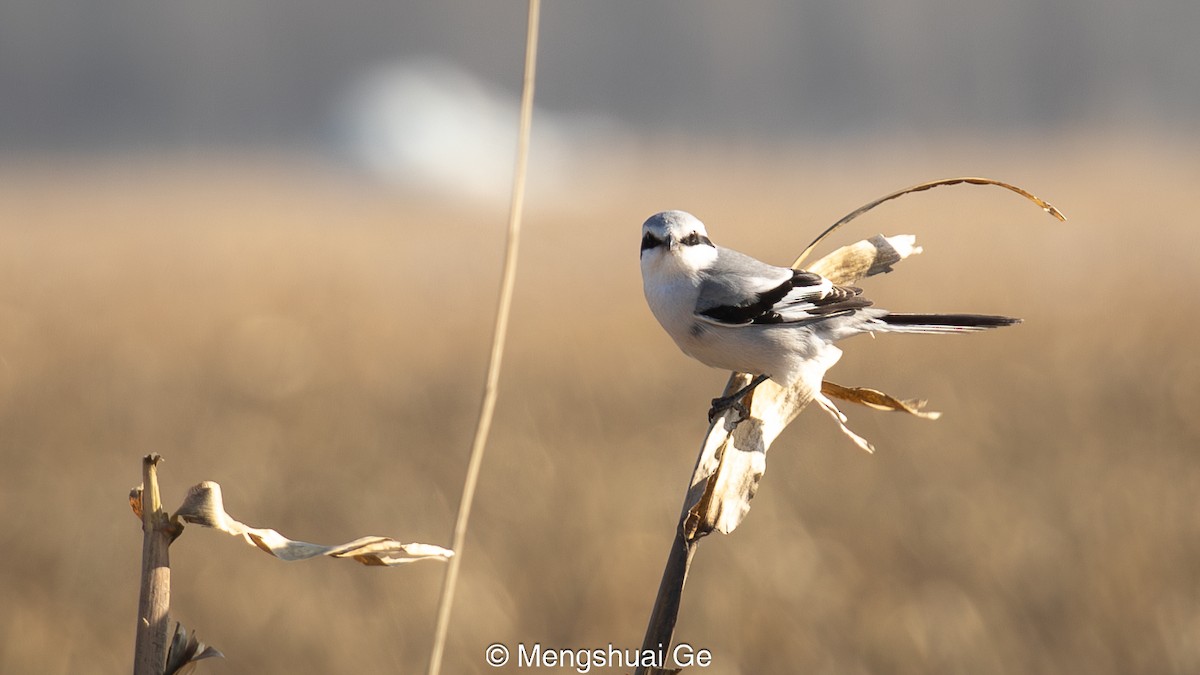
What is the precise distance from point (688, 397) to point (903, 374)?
1150 millimetres

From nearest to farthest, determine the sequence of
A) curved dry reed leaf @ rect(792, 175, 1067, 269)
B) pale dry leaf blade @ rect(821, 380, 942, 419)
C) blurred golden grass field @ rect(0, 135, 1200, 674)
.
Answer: curved dry reed leaf @ rect(792, 175, 1067, 269), pale dry leaf blade @ rect(821, 380, 942, 419), blurred golden grass field @ rect(0, 135, 1200, 674)

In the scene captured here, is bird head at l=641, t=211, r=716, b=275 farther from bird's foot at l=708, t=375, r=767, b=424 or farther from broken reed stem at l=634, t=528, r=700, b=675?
broken reed stem at l=634, t=528, r=700, b=675

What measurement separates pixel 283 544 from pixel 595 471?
338 centimetres

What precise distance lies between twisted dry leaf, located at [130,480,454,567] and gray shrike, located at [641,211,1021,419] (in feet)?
1.37

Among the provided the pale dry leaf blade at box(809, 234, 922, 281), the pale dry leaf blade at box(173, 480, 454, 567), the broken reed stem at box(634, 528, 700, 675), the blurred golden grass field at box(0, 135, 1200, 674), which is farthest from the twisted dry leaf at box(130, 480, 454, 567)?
the blurred golden grass field at box(0, 135, 1200, 674)

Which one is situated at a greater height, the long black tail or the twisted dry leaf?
the long black tail

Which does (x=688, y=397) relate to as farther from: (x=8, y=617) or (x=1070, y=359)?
(x=8, y=617)

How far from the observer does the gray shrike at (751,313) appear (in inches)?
50.5

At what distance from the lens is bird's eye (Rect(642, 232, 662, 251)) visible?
157 centimetres

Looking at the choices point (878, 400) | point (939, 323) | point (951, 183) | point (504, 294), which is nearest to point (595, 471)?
point (939, 323)

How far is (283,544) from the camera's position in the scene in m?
0.97

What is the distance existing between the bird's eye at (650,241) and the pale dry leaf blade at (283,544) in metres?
0.73

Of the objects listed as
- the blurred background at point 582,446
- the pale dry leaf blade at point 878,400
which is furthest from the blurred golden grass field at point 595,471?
the pale dry leaf blade at point 878,400

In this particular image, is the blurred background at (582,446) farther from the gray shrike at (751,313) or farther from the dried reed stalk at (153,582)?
the dried reed stalk at (153,582)
